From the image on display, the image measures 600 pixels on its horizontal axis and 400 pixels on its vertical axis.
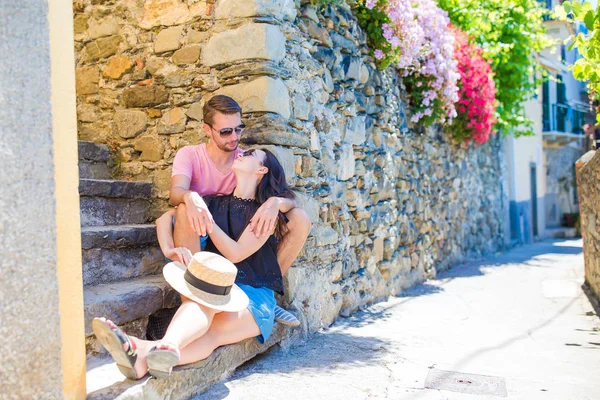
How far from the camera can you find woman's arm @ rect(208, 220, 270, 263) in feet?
10.00

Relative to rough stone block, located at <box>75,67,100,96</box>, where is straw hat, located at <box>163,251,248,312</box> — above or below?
below

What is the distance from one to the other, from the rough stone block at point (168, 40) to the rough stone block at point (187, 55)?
0.05 metres

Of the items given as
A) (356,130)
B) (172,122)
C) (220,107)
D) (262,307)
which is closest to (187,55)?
(172,122)

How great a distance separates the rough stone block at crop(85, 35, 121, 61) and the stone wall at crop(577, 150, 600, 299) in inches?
161

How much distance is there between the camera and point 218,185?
344 centimetres

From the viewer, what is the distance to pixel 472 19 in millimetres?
8305

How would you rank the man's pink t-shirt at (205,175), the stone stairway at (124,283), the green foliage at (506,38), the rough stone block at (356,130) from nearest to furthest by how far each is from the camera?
the stone stairway at (124,283) → the man's pink t-shirt at (205,175) → the rough stone block at (356,130) → the green foliage at (506,38)

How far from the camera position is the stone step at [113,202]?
3.42 meters

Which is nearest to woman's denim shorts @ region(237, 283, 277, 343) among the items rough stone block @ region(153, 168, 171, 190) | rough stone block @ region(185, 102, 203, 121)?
rough stone block @ region(153, 168, 171, 190)

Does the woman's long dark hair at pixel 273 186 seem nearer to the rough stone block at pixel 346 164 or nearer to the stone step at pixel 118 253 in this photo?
the stone step at pixel 118 253

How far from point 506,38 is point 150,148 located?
23.8ft

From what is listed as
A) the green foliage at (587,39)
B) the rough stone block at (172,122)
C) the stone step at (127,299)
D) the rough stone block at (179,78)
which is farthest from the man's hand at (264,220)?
the green foliage at (587,39)

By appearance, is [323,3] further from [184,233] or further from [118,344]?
[118,344]

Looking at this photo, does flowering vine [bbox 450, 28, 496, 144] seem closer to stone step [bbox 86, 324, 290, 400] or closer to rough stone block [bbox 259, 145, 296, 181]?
rough stone block [bbox 259, 145, 296, 181]
